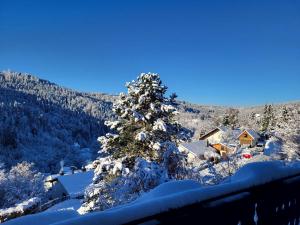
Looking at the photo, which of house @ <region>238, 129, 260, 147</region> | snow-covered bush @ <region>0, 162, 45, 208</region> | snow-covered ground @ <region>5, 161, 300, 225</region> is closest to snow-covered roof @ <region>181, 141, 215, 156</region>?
house @ <region>238, 129, 260, 147</region>

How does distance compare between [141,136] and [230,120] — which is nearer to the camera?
[141,136]

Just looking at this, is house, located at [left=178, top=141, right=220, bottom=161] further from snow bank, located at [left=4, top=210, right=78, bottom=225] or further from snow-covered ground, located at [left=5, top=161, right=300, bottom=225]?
snow bank, located at [left=4, top=210, right=78, bottom=225]

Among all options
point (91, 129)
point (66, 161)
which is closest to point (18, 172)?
point (66, 161)

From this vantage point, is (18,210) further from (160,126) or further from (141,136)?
(160,126)

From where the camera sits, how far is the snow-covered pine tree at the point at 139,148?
1627cm

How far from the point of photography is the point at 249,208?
255 centimetres

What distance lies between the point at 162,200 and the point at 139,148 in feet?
56.1

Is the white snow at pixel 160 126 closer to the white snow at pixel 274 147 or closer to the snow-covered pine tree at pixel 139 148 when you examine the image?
the snow-covered pine tree at pixel 139 148

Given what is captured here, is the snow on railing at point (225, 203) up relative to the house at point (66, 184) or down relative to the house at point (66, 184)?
up

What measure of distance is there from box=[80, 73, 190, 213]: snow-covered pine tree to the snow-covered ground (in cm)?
1319

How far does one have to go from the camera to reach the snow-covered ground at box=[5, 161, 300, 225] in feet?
5.02

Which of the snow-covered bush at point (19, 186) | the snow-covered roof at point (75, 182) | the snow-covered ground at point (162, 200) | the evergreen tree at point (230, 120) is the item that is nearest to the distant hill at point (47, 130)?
the evergreen tree at point (230, 120)

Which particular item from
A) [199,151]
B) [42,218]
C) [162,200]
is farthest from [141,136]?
[199,151]

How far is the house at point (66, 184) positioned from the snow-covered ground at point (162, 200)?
147 ft
